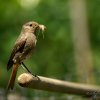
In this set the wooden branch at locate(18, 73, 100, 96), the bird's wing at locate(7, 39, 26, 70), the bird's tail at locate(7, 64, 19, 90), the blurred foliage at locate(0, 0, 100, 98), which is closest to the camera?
the wooden branch at locate(18, 73, 100, 96)

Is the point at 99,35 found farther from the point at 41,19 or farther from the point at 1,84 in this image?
the point at 1,84

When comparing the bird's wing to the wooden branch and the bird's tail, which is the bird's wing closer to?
the bird's tail

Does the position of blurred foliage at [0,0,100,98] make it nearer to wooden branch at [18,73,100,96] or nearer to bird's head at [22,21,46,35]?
wooden branch at [18,73,100,96]

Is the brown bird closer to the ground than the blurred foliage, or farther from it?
closer to the ground

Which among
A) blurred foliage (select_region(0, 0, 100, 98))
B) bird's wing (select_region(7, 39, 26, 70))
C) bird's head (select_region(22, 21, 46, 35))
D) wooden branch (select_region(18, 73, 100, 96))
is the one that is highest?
blurred foliage (select_region(0, 0, 100, 98))

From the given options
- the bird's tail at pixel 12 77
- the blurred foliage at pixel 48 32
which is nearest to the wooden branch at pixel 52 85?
the bird's tail at pixel 12 77

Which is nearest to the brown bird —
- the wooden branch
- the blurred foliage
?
the wooden branch

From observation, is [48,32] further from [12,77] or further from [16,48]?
[12,77]

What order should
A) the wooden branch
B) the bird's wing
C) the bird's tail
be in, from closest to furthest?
the wooden branch, the bird's tail, the bird's wing

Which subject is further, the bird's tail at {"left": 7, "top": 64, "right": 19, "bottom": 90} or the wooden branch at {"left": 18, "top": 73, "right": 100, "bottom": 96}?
the bird's tail at {"left": 7, "top": 64, "right": 19, "bottom": 90}
